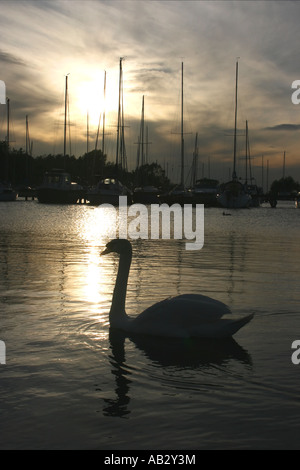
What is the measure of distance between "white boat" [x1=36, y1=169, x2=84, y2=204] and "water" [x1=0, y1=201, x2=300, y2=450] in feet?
Result: 226

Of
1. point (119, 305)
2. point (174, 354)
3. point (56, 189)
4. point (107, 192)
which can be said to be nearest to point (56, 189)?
point (56, 189)

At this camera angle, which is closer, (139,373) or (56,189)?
(139,373)

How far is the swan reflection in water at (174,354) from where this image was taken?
7.43m

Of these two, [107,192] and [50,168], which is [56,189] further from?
[50,168]

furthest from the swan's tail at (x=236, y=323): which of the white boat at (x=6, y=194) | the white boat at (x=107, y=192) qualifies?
the white boat at (x=6, y=194)

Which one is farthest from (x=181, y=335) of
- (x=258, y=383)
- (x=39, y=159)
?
(x=39, y=159)

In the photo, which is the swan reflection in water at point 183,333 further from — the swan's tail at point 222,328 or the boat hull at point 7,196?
the boat hull at point 7,196

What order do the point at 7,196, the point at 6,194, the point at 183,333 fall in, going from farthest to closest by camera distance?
the point at 7,196
the point at 6,194
the point at 183,333

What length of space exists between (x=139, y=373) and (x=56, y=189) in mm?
76390

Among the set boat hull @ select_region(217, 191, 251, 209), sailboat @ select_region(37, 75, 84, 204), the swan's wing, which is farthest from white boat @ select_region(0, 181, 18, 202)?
the swan's wing

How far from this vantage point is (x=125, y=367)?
760 centimetres

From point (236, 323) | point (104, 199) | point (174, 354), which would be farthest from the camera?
point (104, 199)

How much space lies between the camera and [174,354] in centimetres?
816
